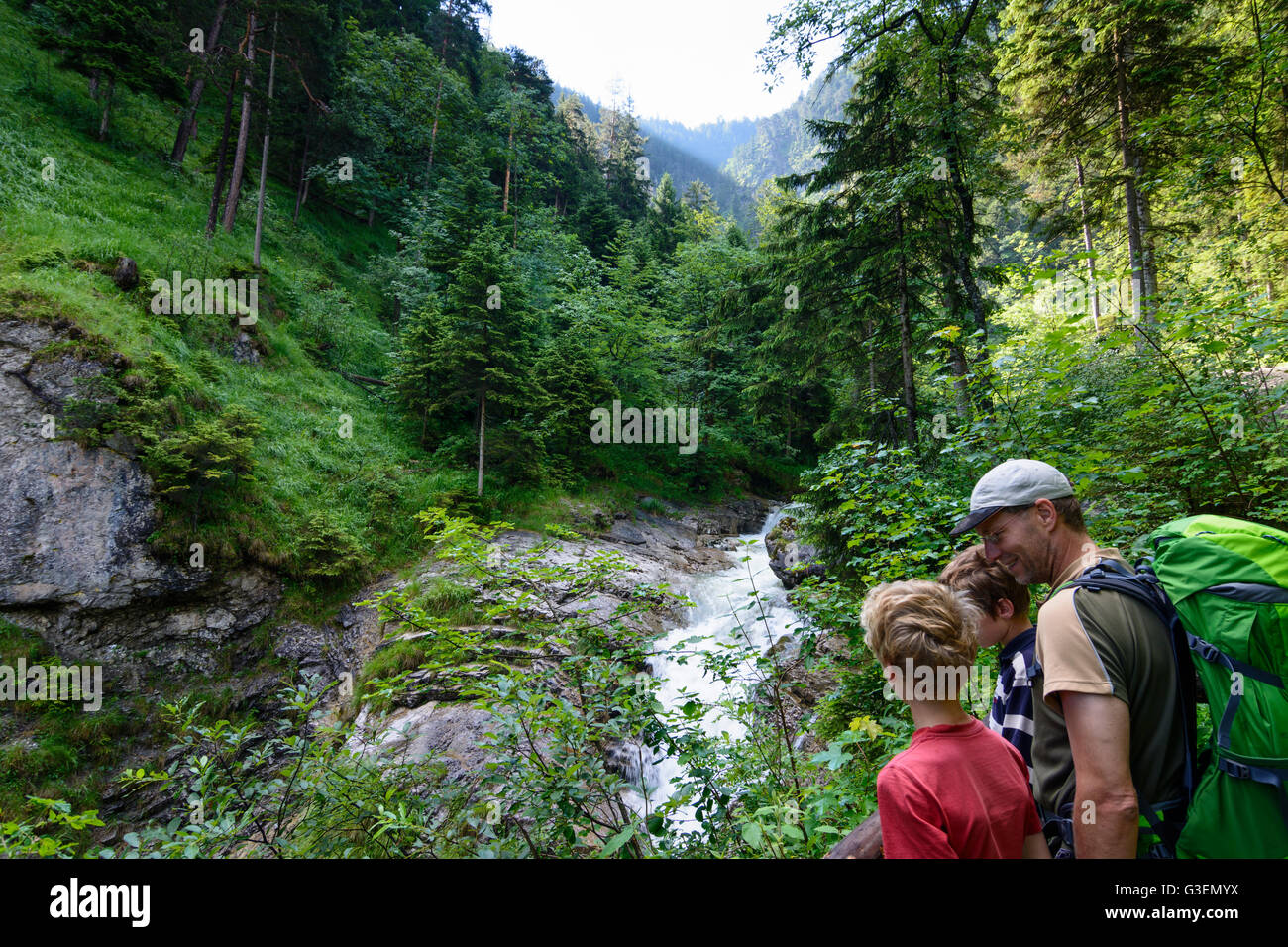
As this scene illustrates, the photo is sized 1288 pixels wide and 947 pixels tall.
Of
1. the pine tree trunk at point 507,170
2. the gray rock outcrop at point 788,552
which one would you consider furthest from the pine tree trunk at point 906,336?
the pine tree trunk at point 507,170

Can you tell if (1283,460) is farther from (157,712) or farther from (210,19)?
Result: (210,19)

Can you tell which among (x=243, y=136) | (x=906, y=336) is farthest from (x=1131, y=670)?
(x=243, y=136)

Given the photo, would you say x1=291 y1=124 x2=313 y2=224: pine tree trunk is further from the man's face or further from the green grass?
the man's face

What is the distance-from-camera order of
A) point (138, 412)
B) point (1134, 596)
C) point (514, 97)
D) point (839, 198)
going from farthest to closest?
point (514, 97)
point (839, 198)
point (138, 412)
point (1134, 596)

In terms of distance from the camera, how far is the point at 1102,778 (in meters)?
1.40

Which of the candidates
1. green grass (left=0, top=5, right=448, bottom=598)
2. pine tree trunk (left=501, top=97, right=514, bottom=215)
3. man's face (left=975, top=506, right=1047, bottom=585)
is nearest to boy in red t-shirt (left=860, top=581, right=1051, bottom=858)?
man's face (left=975, top=506, right=1047, bottom=585)

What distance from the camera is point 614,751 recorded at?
24.9 feet

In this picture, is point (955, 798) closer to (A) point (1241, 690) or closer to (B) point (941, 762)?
(B) point (941, 762)

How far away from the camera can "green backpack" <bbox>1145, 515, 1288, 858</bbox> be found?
124cm

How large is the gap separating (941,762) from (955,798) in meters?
0.10

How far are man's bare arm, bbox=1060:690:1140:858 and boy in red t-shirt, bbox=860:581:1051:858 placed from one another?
16cm
